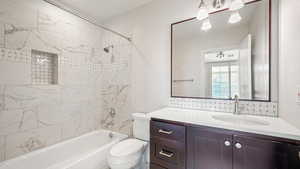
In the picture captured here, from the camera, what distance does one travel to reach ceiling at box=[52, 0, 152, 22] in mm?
2070

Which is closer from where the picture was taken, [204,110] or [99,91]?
[204,110]

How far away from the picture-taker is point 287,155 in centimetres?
84

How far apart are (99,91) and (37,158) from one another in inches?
53.0

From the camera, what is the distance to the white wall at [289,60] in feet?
3.15

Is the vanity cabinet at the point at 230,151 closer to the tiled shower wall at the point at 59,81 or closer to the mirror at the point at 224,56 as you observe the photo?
the mirror at the point at 224,56

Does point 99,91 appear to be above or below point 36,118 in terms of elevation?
above

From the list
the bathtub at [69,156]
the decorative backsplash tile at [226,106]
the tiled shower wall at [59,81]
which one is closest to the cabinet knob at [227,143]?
the decorative backsplash tile at [226,106]

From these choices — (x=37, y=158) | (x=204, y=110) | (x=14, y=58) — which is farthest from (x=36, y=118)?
(x=204, y=110)

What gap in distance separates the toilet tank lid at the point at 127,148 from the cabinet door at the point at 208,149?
692mm

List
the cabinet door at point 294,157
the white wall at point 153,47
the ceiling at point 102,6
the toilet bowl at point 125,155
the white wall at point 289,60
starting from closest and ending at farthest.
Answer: the cabinet door at point 294,157 < the white wall at point 289,60 < the toilet bowl at point 125,155 < the white wall at point 153,47 < the ceiling at point 102,6

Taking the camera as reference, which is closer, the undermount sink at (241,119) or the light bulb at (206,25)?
the undermount sink at (241,119)

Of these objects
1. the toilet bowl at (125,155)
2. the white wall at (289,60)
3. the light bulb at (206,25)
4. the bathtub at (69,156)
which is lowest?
the bathtub at (69,156)

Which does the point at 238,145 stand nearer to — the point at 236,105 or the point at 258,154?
the point at 258,154

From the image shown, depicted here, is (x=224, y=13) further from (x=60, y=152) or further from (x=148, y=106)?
(x=60, y=152)
